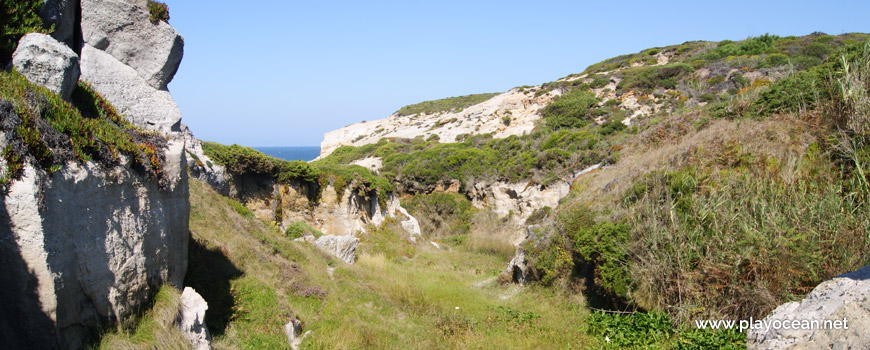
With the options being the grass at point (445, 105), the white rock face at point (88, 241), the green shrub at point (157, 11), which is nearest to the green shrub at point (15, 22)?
the white rock face at point (88, 241)

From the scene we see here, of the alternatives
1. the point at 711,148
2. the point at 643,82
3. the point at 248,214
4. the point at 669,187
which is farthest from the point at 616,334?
the point at 643,82

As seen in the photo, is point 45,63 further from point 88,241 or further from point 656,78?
point 656,78

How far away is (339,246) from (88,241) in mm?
11281

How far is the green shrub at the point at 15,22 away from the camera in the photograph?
5738mm

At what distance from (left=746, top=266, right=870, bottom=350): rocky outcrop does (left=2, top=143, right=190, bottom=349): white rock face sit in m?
7.28

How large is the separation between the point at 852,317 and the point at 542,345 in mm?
5189

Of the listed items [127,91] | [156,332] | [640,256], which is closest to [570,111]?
[640,256]

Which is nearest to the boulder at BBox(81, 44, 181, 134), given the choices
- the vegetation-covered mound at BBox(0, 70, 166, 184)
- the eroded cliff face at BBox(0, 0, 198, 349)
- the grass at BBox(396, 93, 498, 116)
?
the eroded cliff face at BBox(0, 0, 198, 349)

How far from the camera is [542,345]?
28.9 ft

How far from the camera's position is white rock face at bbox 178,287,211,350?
5.62 m

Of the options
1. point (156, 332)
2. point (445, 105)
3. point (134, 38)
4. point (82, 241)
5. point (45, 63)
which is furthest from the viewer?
point (445, 105)

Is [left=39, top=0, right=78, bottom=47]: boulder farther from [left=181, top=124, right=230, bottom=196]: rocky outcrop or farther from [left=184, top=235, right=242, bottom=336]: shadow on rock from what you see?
[left=181, top=124, right=230, bottom=196]: rocky outcrop

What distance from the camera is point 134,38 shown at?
10.8 meters

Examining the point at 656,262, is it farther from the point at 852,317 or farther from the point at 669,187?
the point at 852,317
